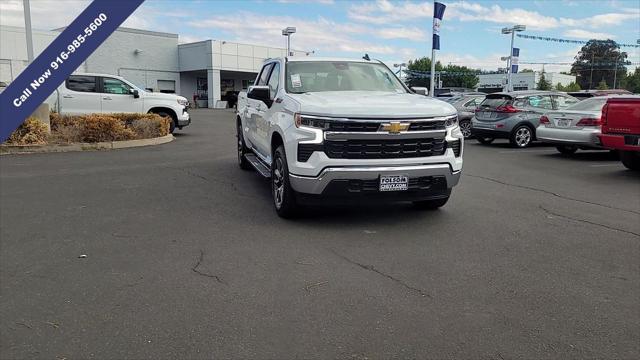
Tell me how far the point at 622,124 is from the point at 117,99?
14079 mm

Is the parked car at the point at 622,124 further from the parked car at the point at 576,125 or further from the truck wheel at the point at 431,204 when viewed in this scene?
the truck wheel at the point at 431,204

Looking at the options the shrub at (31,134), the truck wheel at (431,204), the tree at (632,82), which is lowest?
the truck wheel at (431,204)

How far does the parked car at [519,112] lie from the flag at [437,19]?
5116 millimetres

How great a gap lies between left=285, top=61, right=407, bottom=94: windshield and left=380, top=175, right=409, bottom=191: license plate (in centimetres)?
182

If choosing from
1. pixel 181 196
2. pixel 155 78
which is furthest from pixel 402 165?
pixel 155 78

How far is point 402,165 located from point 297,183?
120 cm

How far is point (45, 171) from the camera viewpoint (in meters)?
9.61

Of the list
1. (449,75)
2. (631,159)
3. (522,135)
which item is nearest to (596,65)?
(449,75)

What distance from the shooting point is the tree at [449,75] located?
96406 mm

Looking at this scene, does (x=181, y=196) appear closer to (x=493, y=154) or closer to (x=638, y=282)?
(x=638, y=282)

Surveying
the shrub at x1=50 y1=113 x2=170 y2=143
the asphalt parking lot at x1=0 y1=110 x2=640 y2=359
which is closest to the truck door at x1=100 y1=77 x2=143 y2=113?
the shrub at x1=50 y1=113 x2=170 y2=143

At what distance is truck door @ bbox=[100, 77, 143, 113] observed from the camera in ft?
53.5

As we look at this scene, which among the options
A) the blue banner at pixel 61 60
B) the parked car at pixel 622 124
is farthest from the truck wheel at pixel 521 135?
the blue banner at pixel 61 60

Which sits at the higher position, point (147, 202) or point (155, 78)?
point (155, 78)
